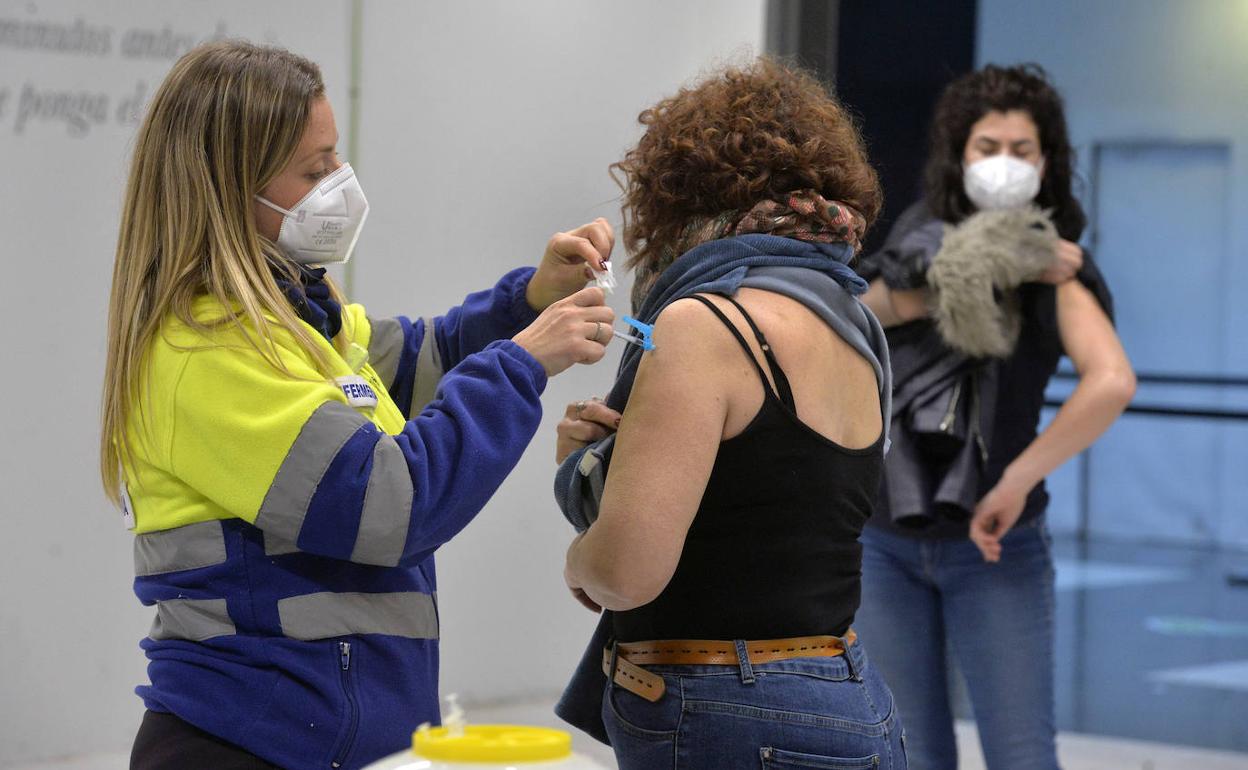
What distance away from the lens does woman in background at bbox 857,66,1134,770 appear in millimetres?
2854

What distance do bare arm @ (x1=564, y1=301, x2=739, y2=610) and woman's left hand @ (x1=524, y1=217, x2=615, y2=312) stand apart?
15.6 inches

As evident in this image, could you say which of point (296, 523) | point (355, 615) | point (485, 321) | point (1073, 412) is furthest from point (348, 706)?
point (1073, 412)

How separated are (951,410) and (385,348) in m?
1.34

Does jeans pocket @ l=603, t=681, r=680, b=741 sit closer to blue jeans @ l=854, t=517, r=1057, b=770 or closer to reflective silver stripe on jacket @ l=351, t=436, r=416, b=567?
reflective silver stripe on jacket @ l=351, t=436, r=416, b=567

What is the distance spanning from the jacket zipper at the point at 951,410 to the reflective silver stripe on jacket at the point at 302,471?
167 centimetres

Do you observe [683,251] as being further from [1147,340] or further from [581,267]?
[1147,340]

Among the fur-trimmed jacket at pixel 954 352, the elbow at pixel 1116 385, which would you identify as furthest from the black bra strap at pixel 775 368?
the elbow at pixel 1116 385

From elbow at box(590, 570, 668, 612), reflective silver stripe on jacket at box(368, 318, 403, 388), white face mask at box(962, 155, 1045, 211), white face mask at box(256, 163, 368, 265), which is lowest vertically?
elbow at box(590, 570, 668, 612)

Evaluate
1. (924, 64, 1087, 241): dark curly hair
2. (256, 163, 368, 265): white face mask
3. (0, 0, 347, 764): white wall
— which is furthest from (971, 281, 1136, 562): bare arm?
(0, 0, 347, 764): white wall

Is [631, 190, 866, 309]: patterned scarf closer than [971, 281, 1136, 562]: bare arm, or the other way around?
[631, 190, 866, 309]: patterned scarf

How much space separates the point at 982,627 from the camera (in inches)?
112

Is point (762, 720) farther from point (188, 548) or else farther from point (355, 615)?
point (188, 548)

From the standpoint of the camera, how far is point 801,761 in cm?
167

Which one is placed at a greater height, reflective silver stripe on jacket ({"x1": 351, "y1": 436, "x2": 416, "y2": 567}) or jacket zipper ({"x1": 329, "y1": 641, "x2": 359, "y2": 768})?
reflective silver stripe on jacket ({"x1": 351, "y1": 436, "x2": 416, "y2": 567})
